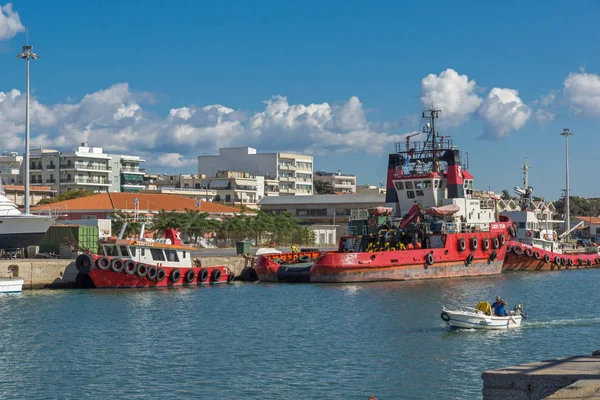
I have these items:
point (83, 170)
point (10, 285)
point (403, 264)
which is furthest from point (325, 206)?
point (10, 285)

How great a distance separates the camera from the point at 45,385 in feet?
76.7

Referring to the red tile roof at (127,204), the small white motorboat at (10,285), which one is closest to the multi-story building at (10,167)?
the red tile roof at (127,204)

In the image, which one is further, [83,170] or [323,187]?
[323,187]

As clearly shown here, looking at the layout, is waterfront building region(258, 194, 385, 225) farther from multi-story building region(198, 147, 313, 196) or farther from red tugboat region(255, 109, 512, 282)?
red tugboat region(255, 109, 512, 282)

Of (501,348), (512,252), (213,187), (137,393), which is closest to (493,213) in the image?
(512,252)

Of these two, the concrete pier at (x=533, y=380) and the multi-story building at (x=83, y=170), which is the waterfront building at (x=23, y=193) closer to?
the multi-story building at (x=83, y=170)

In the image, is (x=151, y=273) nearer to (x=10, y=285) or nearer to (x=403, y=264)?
(x=10, y=285)

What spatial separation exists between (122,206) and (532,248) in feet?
116

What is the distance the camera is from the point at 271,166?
429ft

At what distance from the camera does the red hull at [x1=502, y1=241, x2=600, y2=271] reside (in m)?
62.9

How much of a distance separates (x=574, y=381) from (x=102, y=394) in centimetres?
1235

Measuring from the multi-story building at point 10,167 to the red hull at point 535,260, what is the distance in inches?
3136

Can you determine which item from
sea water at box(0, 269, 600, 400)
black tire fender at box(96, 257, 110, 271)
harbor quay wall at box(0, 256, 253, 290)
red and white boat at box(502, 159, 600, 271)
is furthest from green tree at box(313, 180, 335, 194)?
black tire fender at box(96, 257, 110, 271)

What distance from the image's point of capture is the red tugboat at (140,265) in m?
45.4
